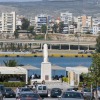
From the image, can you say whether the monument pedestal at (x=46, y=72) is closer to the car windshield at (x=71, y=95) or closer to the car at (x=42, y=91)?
the car at (x=42, y=91)

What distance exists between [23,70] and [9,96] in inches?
584

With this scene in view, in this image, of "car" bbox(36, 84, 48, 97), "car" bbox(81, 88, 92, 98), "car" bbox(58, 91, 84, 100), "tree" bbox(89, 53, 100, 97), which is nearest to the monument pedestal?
"car" bbox(36, 84, 48, 97)

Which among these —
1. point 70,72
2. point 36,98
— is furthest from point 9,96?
point 70,72

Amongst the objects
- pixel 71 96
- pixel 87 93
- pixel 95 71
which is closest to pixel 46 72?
pixel 87 93

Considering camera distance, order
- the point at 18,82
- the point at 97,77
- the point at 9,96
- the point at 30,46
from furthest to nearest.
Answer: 1. the point at 30,46
2. the point at 18,82
3. the point at 9,96
4. the point at 97,77

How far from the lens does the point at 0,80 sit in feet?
176

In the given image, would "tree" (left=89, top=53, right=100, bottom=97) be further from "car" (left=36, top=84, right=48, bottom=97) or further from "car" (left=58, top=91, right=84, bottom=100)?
"car" (left=36, top=84, right=48, bottom=97)

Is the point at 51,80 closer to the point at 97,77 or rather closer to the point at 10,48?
the point at 97,77

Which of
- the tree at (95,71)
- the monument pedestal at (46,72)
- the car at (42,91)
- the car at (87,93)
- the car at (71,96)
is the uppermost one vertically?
the tree at (95,71)

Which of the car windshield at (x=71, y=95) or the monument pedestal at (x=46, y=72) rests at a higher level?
the car windshield at (x=71, y=95)

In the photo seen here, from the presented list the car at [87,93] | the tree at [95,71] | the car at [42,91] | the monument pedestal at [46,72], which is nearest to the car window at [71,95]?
the tree at [95,71]

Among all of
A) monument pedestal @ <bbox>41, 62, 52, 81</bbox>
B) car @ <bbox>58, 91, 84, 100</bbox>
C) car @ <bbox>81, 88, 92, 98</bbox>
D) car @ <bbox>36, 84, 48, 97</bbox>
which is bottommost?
monument pedestal @ <bbox>41, 62, 52, 81</bbox>

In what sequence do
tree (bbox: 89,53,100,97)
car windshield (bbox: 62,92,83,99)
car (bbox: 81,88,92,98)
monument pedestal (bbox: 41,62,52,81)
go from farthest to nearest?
monument pedestal (bbox: 41,62,52,81)
car (bbox: 81,88,92,98)
tree (bbox: 89,53,100,97)
car windshield (bbox: 62,92,83,99)

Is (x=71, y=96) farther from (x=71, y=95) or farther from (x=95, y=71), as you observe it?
(x=95, y=71)
